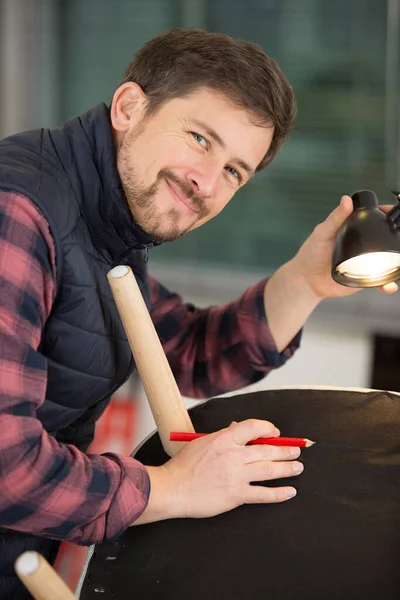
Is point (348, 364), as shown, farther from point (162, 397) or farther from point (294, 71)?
point (162, 397)

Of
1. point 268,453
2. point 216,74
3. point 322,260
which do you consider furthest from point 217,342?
point 216,74

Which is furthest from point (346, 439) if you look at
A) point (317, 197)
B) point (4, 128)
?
point (4, 128)

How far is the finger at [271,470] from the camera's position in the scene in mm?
1239

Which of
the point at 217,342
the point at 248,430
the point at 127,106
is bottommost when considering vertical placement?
the point at 217,342

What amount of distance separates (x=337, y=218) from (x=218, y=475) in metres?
0.60

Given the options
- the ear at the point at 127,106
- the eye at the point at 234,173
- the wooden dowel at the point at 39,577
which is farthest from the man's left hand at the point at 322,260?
the wooden dowel at the point at 39,577

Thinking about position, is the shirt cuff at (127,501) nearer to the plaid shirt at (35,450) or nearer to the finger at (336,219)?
the plaid shirt at (35,450)

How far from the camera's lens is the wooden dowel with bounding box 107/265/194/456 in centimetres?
132

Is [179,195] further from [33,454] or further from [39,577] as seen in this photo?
[39,577]

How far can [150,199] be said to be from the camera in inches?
55.0

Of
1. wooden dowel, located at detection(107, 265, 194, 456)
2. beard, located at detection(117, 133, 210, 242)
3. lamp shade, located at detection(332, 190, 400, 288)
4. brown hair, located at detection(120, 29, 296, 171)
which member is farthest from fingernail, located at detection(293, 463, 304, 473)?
brown hair, located at detection(120, 29, 296, 171)

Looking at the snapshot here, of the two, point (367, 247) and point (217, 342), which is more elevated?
point (367, 247)

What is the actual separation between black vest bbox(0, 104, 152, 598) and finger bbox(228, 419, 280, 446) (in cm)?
27

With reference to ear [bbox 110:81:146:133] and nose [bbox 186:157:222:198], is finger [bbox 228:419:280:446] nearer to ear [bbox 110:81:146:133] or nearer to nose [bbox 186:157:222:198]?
nose [bbox 186:157:222:198]
